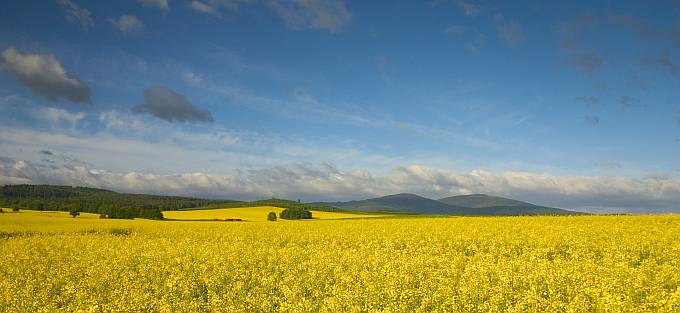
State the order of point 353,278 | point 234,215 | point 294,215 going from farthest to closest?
point 234,215, point 294,215, point 353,278

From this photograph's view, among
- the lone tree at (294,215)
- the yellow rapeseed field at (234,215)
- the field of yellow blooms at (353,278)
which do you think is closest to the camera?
the field of yellow blooms at (353,278)

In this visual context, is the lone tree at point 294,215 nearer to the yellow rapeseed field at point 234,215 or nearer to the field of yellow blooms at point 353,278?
the yellow rapeseed field at point 234,215

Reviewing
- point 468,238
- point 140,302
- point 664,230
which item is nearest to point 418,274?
point 140,302

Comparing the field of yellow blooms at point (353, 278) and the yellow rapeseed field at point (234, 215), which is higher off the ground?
the field of yellow blooms at point (353, 278)

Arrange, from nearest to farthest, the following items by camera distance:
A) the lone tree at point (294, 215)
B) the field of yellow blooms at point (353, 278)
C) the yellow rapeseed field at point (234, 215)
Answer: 1. the field of yellow blooms at point (353, 278)
2. the yellow rapeseed field at point (234, 215)
3. the lone tree at point (294, 215)

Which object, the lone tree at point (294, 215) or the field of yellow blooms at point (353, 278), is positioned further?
the lone tree at point (294, 215)

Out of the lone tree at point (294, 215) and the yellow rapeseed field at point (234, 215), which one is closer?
the yellow rapeseed field at point (234, 215)

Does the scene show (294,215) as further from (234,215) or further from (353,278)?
(353,278)

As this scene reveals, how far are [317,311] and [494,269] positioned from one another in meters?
→ 6.35

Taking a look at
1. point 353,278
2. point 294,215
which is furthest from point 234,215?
point 353,278

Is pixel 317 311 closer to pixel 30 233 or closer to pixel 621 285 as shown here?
pixel 621 285

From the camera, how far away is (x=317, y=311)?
9.96 metres

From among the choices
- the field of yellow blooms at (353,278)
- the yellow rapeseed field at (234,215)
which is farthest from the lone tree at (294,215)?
the field of yellow blooms at (353,278)

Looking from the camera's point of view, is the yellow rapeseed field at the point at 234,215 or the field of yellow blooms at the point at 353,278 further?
the yellow rapeseed field at the point at 234,215
